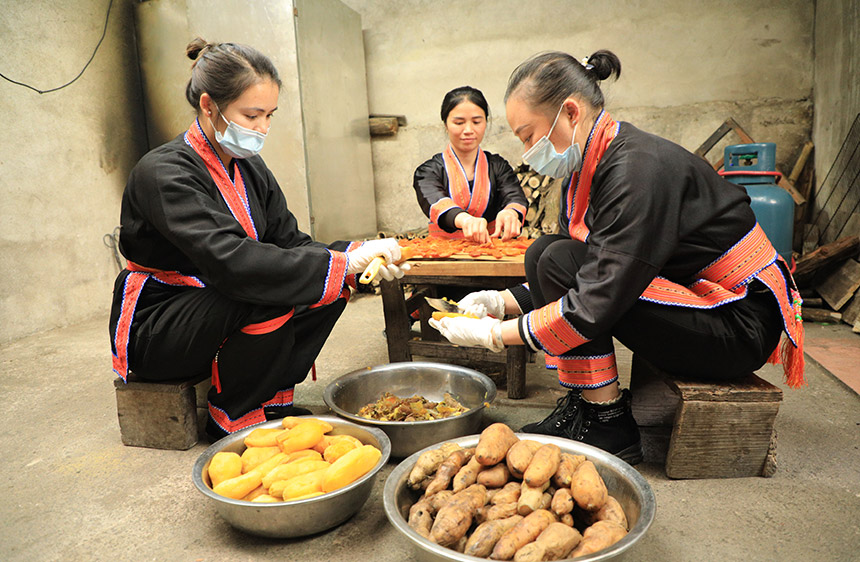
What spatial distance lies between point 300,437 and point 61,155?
4023 mm

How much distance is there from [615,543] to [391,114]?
18.2ft

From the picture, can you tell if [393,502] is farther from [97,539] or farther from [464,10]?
[464,10]

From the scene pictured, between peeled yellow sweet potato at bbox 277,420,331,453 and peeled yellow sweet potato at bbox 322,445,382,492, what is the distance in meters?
0.18

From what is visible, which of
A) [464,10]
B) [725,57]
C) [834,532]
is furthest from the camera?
[464,10]

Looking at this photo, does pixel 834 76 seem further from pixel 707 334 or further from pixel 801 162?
pixel 707 334

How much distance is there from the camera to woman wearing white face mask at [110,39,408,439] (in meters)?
1.94

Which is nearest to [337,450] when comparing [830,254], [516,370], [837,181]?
[516,370]

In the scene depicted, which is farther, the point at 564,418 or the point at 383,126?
the point at 383,126

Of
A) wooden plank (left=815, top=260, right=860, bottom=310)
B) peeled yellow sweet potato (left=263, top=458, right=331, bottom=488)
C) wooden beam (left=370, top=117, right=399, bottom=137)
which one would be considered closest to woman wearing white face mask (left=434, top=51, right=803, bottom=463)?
peeled yellow sweet potato (left=263, top=458, right=331, bottom=488)

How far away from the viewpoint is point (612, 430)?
1.98 m

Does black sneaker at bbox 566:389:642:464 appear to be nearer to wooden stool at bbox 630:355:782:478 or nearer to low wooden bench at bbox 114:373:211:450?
wooden stool at bbox 630:355:782:478

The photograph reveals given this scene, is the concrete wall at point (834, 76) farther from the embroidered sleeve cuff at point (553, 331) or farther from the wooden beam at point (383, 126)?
the wooden beam at point (383, 126)

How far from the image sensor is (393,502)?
1.40 m

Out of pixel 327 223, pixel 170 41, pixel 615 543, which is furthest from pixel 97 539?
pixel 170 41
